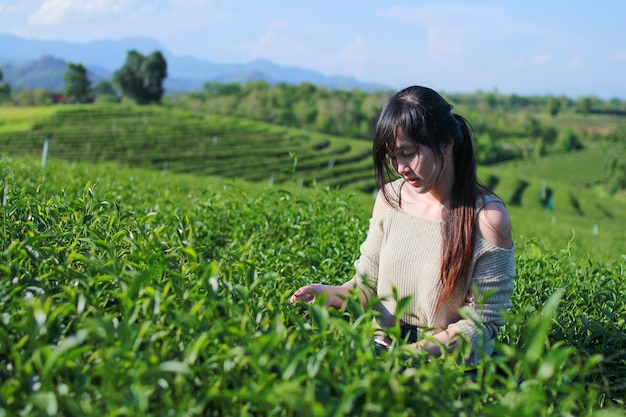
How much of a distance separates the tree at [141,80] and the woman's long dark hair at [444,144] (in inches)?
3117

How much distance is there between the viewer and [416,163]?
7.07ft

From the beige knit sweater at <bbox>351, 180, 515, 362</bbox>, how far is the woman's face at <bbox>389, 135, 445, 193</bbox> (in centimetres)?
22

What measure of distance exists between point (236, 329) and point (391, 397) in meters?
0.39

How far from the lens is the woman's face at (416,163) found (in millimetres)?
2137

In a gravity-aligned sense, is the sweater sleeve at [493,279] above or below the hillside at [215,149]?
above

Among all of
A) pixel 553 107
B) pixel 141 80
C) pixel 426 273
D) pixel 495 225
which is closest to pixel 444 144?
pixel 495 225

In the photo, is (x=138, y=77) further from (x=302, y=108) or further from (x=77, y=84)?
(x=302, y=108)

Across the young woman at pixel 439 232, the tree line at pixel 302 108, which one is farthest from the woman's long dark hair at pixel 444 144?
the tree line at pixel 302 108

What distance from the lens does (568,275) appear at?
146 inches

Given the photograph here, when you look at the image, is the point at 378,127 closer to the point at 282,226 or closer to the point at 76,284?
the point at 76,284

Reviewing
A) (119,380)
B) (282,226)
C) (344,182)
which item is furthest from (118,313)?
(344,182)

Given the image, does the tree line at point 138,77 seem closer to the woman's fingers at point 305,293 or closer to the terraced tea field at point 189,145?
the terraced tea field at point 189,145

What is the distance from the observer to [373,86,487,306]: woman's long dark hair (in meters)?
2.09

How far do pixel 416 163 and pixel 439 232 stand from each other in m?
0.34
